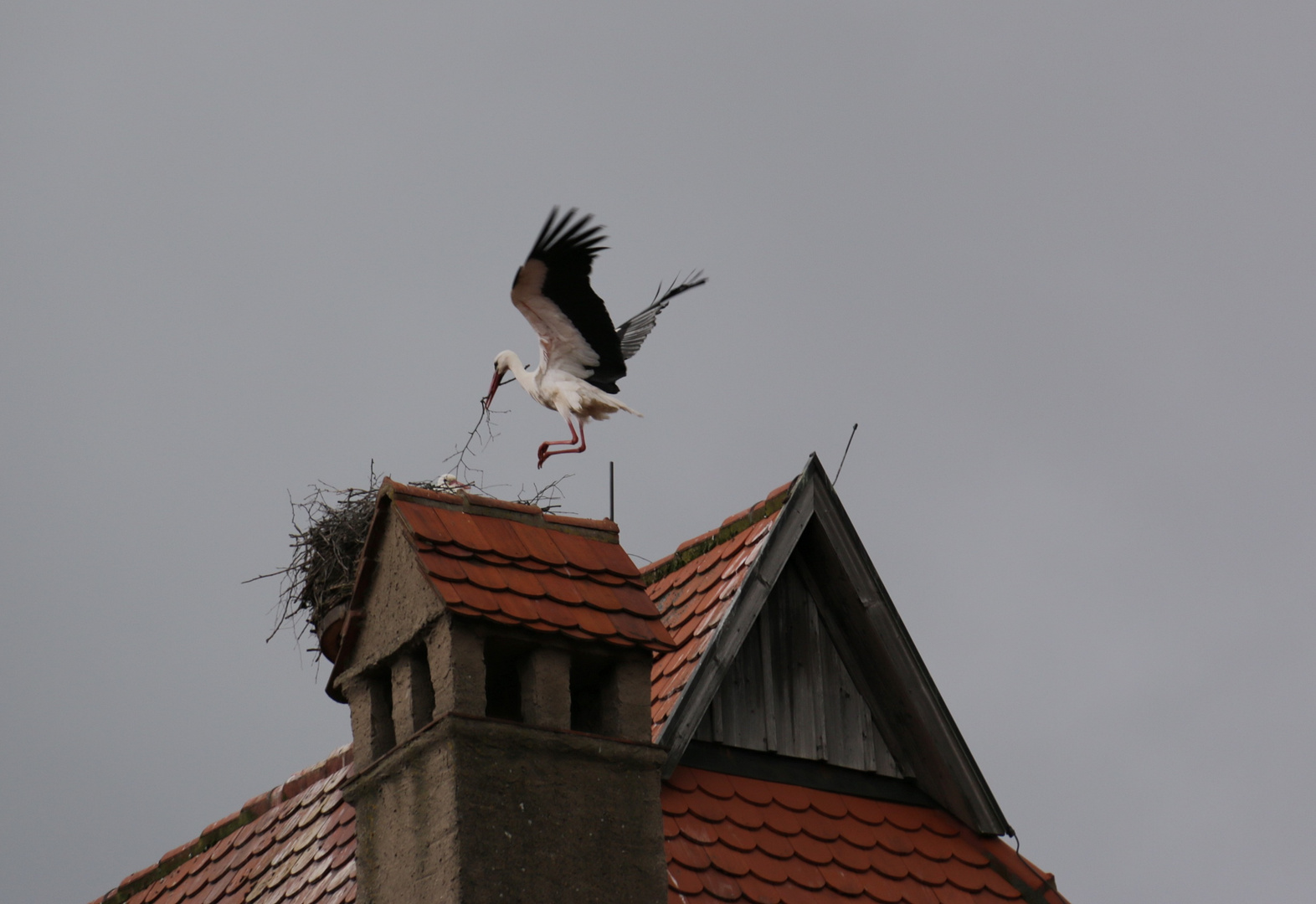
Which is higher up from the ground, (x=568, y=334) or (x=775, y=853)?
(x=568, y=334)

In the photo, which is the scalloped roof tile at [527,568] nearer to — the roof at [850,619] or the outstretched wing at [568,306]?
the roof at [850,619]

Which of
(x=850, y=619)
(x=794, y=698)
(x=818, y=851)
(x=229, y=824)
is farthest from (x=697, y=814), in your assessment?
(x=229, y=824)

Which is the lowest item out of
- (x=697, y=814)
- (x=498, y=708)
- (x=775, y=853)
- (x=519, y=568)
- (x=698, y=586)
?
(x=775, y=853)

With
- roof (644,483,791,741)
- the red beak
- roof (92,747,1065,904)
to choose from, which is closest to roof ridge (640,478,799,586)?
roof (644,483,791,741)

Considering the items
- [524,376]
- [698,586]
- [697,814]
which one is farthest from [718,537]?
[524,376]

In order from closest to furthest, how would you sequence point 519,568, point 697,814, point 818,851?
point 519,568
point 697,814
point 818,851

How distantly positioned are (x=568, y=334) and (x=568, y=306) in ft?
1.05

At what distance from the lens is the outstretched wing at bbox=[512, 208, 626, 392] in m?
9.65

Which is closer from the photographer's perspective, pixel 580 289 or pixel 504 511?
pixel 504 511

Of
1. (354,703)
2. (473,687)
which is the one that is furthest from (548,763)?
(354,703)

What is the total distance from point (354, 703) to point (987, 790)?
2802mm

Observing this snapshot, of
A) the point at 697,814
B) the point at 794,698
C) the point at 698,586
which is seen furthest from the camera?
the point at 698,586

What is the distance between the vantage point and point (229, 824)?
937 centimetres

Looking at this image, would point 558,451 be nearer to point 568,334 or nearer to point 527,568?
point 568,334
